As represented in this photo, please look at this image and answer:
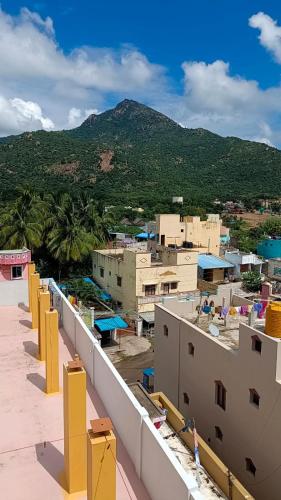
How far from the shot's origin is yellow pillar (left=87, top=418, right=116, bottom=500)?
468 centimetres

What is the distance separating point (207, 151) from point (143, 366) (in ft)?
473

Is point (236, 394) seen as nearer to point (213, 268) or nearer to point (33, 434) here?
point (33, 434)

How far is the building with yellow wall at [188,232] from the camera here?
145 ft

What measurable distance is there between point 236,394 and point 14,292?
928 centimetres

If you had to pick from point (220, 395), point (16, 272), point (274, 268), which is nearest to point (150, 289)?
point (16, 272)

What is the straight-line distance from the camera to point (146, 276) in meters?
30.0

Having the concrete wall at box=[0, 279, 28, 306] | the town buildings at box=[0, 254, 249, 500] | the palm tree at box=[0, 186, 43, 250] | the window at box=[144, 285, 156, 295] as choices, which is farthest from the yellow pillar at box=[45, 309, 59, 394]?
the palm tree at box=[0, 186, 43, 250]

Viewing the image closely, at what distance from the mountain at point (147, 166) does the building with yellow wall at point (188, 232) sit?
42600 millimetres

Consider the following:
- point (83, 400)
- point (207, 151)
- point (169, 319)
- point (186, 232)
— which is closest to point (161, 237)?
point (186, 232)

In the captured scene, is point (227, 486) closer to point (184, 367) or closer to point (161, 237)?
point (184, 367)

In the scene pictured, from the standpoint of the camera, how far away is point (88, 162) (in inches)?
4552

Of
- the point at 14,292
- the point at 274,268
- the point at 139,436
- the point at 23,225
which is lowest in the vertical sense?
the point at 274,268

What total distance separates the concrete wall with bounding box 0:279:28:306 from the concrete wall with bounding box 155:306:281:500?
634 cm

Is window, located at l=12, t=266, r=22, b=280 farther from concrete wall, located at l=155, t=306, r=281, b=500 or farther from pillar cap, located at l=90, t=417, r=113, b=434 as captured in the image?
pillar cap, located at l=90, t=417, r=113, b=434
